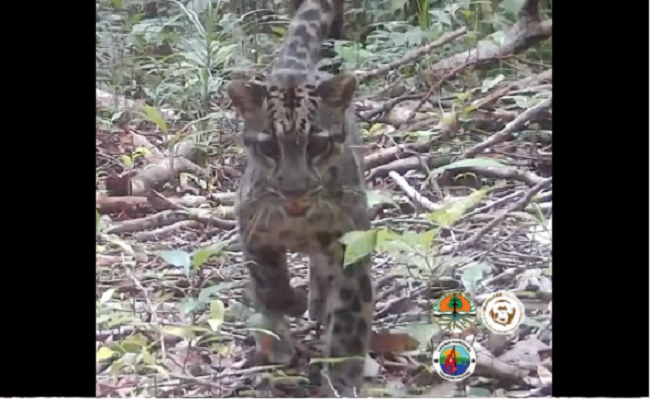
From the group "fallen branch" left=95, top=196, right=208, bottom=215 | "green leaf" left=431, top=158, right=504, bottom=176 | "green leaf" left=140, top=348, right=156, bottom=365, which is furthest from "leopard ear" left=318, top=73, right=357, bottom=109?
"green leaf" left=140, top=348, right=156, bottom=365

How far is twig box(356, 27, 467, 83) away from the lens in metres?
1.95

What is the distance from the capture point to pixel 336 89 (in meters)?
1.94

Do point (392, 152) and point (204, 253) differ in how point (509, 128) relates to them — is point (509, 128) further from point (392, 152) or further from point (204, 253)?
point (204, 253)

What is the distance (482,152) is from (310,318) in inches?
23.8

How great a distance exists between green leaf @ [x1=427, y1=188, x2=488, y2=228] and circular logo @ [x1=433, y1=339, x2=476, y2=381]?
1.00 feet

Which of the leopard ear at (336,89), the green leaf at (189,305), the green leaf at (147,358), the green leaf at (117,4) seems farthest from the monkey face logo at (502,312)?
the green leaf at (117,4)

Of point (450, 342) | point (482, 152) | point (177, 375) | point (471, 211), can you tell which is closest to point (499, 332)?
point (450, 342)

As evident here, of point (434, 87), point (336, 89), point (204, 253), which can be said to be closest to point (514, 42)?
point (434, 87)

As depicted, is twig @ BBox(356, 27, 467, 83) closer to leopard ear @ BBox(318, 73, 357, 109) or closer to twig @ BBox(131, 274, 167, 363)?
leopard ear @ BBox(318, 73, 357, 109)

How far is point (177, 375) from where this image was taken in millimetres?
Result: 2002

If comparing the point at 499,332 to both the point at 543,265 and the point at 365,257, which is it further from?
the point at 365,257

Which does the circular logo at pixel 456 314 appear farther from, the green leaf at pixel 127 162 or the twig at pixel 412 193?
the green leaf at pixel 127 162
